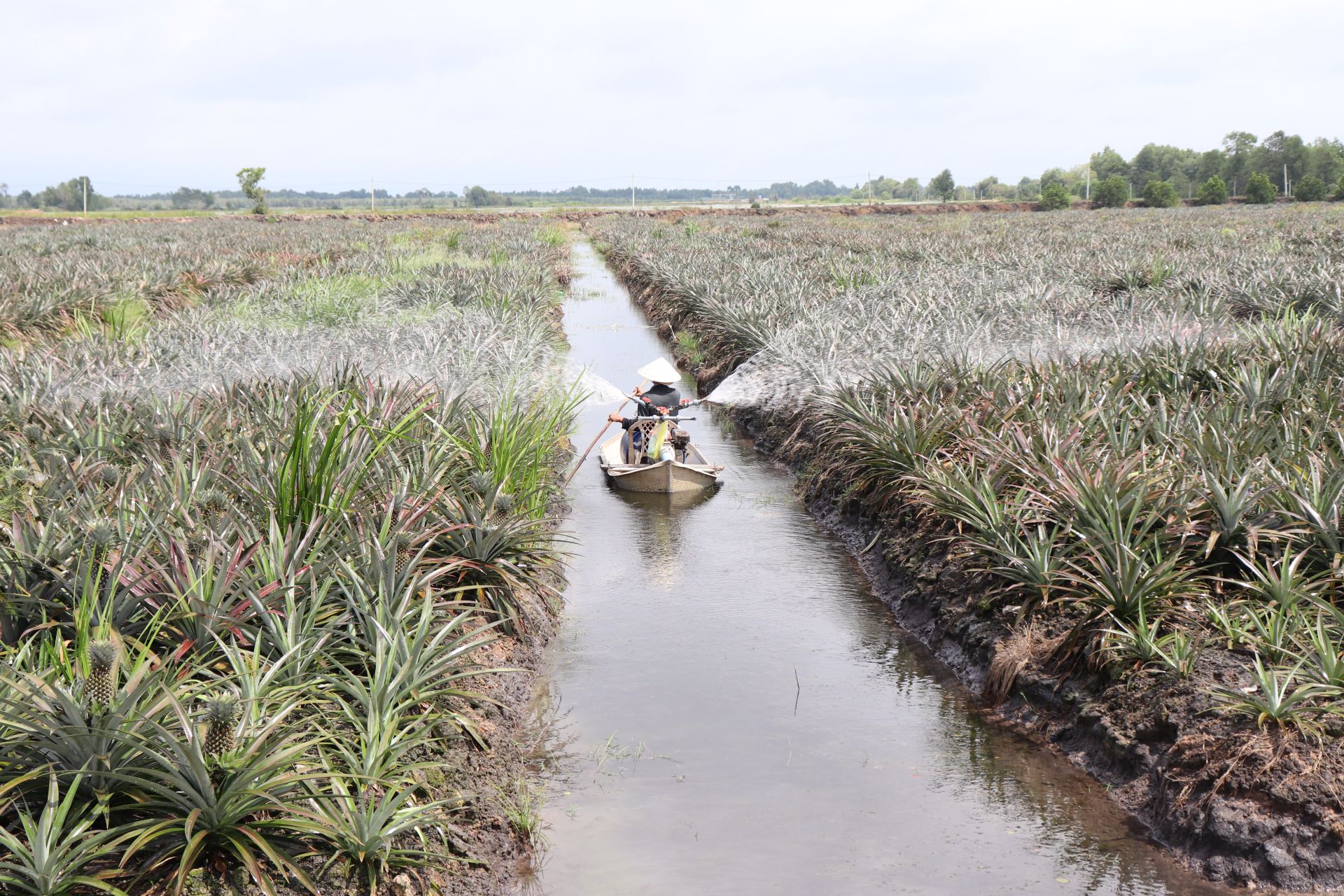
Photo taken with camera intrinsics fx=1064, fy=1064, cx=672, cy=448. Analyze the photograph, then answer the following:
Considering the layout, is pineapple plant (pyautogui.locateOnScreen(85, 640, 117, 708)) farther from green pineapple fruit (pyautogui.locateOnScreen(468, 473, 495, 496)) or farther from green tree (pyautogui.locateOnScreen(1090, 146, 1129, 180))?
green tree (pyautogui.locateOnScreen(1090, 146, 1129, 180))

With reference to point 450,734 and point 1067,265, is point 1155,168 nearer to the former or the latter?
point 1067,265

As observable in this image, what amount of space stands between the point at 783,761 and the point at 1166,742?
1883 mm

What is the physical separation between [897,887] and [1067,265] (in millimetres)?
19592

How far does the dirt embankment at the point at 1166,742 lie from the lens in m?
4.40

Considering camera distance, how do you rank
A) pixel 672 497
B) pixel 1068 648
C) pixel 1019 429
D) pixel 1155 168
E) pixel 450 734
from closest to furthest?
pixel 450 734, pixel 1068 648, pixel 1019 429, pixel 672 497, pixel 1155 168

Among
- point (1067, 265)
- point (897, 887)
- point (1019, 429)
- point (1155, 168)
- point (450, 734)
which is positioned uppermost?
point (1155, 168)

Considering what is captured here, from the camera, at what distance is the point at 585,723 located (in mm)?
6129

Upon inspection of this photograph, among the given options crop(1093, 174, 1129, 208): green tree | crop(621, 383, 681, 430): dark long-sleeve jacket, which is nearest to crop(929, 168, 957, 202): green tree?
crop(1093, 174, 1129, 208): green tree

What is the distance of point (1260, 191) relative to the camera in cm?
8581

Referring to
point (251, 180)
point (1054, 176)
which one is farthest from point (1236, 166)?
point (251, 180)

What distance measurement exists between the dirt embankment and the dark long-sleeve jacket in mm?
4086

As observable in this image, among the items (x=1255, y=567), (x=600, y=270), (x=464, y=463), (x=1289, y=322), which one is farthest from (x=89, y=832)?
(x=600, y=270)

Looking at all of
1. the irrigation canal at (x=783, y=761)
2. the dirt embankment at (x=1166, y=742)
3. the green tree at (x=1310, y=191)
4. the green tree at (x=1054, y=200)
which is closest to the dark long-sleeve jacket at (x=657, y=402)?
the irrigation canal at (x=783, y=761)

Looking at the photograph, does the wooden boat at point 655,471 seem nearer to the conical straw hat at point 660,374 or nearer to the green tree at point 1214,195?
the conical straw hat at point 660,374
